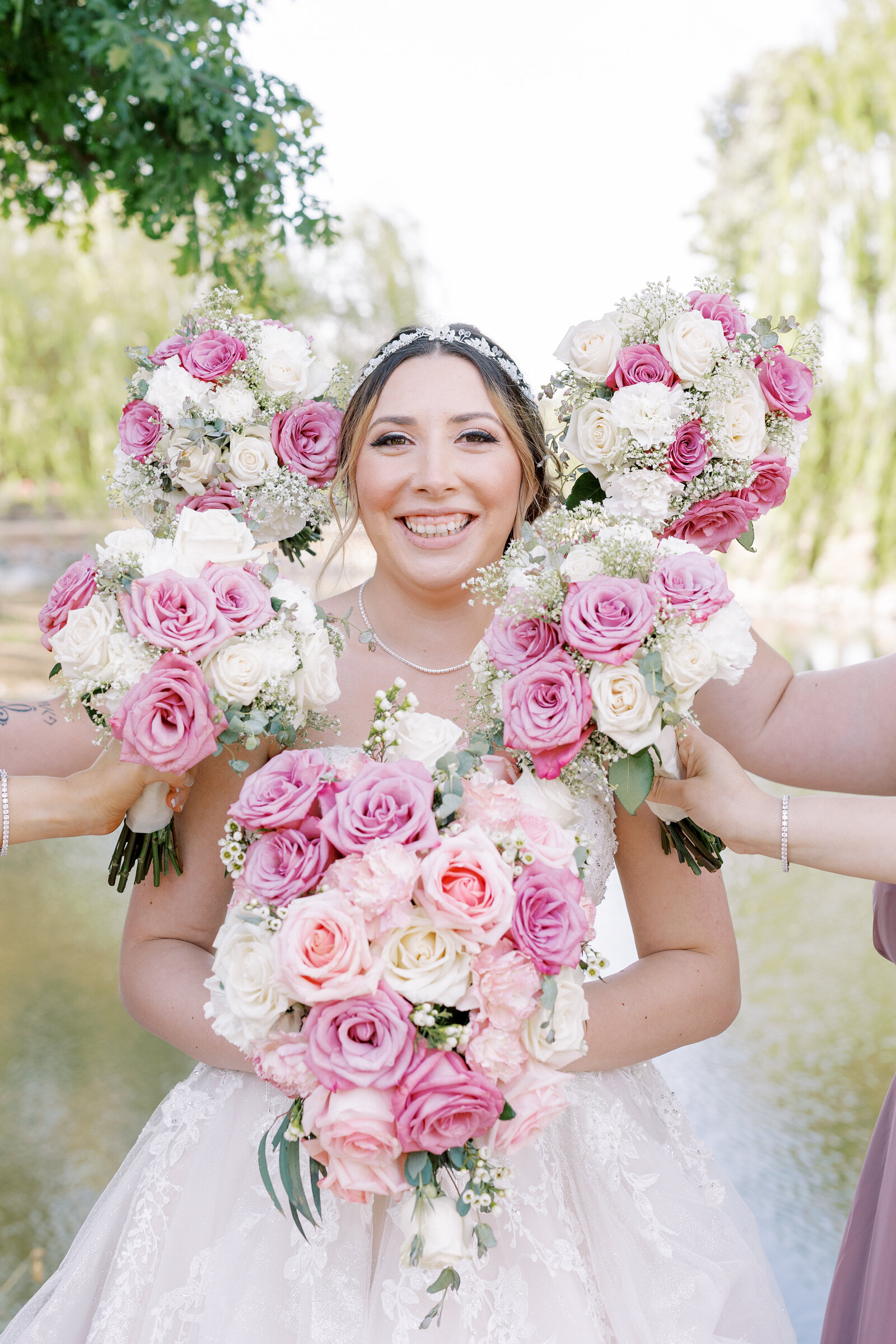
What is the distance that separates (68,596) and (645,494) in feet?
3.72

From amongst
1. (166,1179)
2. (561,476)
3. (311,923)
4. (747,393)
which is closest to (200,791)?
(166,1179)

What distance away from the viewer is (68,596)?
1874mm

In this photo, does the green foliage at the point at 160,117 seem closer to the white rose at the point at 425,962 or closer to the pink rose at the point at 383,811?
the pink rose at the point at 383,811

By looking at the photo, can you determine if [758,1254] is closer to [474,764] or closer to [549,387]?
[474,764]

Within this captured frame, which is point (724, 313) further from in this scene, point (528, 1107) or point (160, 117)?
point (160, 117)

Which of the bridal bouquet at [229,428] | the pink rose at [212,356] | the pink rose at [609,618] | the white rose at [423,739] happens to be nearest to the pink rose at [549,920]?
the white rose at [423,739]

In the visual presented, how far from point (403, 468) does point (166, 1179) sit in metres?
1.52

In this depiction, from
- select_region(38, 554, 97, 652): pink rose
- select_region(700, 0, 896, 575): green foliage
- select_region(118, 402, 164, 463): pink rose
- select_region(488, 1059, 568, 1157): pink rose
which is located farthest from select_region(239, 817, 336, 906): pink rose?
select_region(700, 0, 896, 575): green foliage

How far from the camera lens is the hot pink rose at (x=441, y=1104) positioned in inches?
54.8

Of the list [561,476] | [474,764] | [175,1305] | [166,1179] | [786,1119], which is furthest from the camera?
[786,1119]

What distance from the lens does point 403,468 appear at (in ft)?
7.89

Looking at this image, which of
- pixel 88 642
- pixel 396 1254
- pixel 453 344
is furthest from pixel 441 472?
pixel 396 1254

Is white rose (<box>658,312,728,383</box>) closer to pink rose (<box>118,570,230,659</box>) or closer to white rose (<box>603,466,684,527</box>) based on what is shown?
white rose (<box>603,466,684,527</box>)

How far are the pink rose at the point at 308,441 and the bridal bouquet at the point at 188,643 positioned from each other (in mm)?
663
